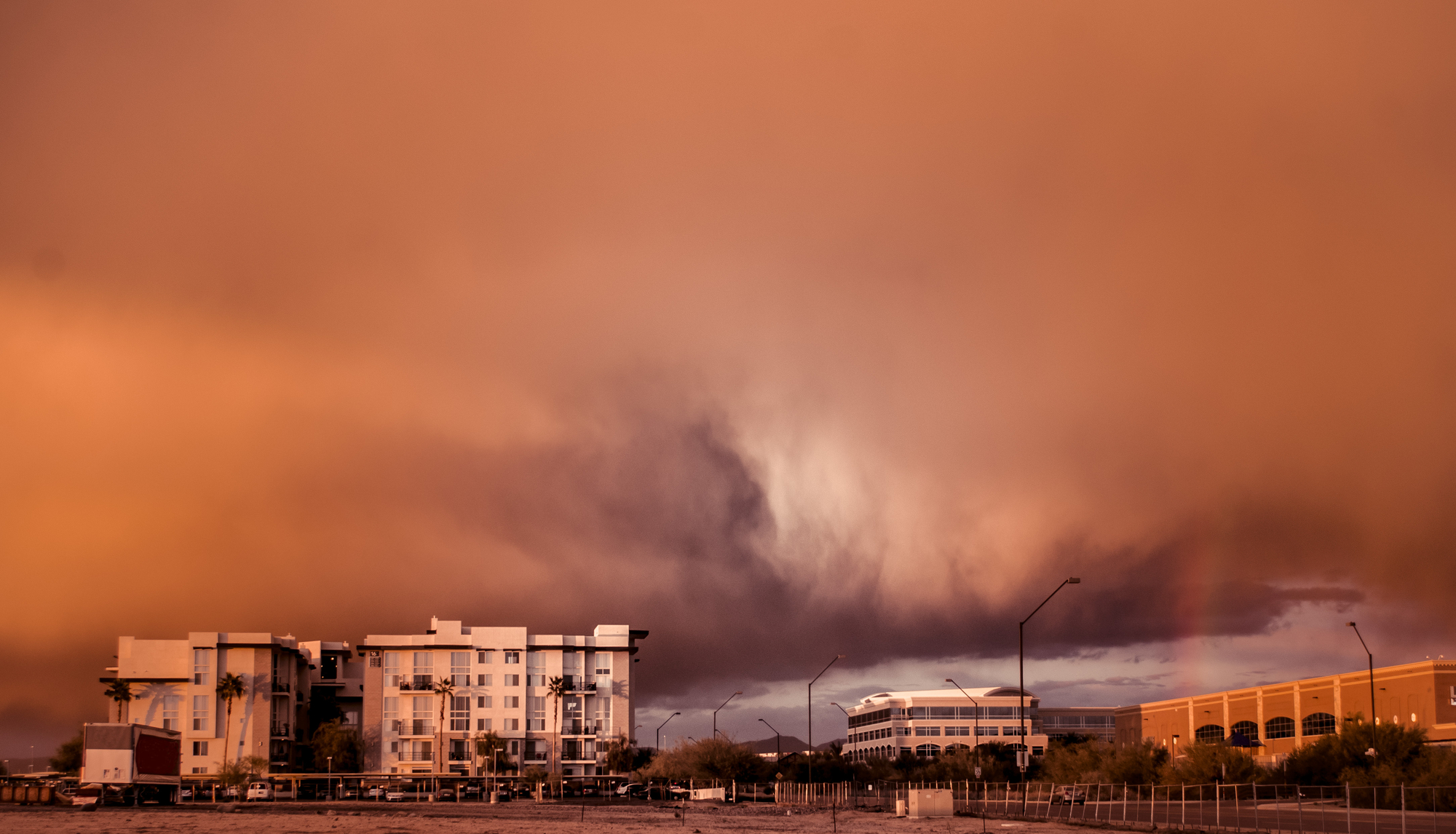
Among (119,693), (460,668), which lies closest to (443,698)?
(460,668)

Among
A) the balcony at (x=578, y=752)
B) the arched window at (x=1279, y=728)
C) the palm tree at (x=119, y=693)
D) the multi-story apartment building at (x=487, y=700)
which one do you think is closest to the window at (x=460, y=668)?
the multi-story apartment building at (x=487, y=700)

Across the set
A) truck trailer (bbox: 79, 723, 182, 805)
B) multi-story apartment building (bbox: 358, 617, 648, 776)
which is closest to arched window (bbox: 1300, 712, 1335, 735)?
multi-story apartment building (bbox: 358, 617, 648, 776)

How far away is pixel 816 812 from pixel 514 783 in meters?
72.6

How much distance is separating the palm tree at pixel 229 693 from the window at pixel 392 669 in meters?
18.9

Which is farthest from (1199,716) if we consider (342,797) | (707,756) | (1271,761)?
(342,797)

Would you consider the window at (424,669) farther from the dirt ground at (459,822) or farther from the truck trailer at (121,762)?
the dirt ground at (459,822)

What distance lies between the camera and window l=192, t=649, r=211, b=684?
541 feet

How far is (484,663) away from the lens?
178 meters

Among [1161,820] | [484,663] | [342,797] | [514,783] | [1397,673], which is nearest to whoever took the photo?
[1161,820]

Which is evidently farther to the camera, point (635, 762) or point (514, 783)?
point (635, 762)

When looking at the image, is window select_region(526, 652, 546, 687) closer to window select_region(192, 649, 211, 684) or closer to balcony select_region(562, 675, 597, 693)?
balcony select_region(562, 675, 597, 693)

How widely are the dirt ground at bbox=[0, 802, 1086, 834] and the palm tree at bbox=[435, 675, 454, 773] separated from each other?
75058 mm

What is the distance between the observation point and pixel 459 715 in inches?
6870

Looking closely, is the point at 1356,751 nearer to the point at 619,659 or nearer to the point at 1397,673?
the point at 1397,673
